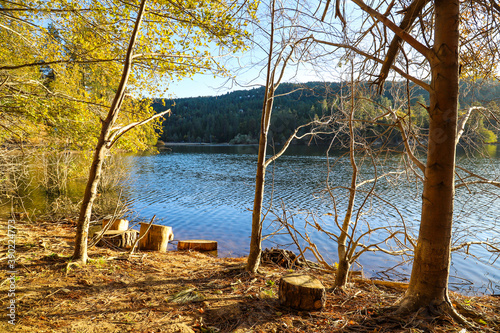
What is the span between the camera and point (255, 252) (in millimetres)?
4750

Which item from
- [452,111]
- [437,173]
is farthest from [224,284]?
[452,111]

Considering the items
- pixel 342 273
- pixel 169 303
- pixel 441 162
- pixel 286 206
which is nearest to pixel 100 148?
pixel 169 303

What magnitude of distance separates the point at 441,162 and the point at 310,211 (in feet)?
28.6

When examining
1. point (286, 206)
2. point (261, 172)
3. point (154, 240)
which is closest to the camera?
point (261, 172)

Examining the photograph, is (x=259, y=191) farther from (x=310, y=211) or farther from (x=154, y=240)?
(x=310, y=211)

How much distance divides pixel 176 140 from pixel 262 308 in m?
104

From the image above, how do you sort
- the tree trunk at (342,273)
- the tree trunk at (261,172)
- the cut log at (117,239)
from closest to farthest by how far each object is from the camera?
the tree trunk at (342,273) < the tree trunk at (261,172) < the cut log at (117,239)

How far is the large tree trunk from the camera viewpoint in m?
2.62

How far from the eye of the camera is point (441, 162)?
8.65 ft

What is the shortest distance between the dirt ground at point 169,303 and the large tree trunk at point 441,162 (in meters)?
0.32

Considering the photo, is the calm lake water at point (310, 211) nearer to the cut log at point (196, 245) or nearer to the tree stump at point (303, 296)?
the cut log at point (196, 245)

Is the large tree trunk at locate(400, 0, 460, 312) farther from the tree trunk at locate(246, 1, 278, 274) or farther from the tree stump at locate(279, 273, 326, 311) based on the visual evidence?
the tree trunk at locate(246, 1, 278, 274)

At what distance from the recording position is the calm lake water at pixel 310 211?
7391 millimetres

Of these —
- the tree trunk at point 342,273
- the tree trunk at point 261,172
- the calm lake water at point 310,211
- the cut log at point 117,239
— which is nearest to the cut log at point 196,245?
the calm lake water at point 310,211
